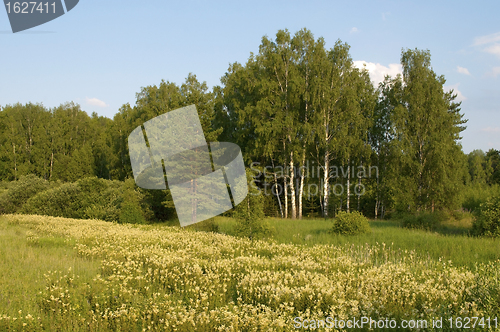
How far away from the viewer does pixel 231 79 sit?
3584cm

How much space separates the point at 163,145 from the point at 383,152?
21.0 meters

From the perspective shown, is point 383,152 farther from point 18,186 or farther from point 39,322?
point 18,186

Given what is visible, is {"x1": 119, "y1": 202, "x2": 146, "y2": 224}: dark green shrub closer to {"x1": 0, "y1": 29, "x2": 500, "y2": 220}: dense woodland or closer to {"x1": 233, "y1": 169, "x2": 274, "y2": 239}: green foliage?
{"x1": 0, "y1": 29, "x2": 500, "y2": 220}: dense woodland

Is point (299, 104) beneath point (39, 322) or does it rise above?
above

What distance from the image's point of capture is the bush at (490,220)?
14039 millimetres

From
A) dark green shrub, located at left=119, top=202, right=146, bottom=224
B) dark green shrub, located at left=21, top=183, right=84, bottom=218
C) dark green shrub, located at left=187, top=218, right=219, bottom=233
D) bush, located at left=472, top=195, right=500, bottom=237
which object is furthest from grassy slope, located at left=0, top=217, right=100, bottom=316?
bush, located at left=472, top=195, right=500, bottom=237

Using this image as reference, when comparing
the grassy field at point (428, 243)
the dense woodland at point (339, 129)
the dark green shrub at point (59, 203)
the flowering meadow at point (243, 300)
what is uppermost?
the dense woodland at point (339, 129)

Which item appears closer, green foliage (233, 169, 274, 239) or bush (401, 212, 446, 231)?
green foliage (233, 169, 274, 239)

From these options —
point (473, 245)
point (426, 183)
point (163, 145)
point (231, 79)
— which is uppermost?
point (231, 79)

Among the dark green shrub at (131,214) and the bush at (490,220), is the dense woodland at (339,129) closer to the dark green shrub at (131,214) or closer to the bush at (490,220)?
the dark green shrub at (131,214)

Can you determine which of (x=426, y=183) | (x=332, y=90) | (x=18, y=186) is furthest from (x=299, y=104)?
(x=18, y=186)

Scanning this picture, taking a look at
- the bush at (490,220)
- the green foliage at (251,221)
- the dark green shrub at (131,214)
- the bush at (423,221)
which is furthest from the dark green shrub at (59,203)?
the bush at (490,220)

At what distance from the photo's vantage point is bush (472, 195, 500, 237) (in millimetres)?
14039

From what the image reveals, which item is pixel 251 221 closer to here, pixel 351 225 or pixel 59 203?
pixel 351 225
